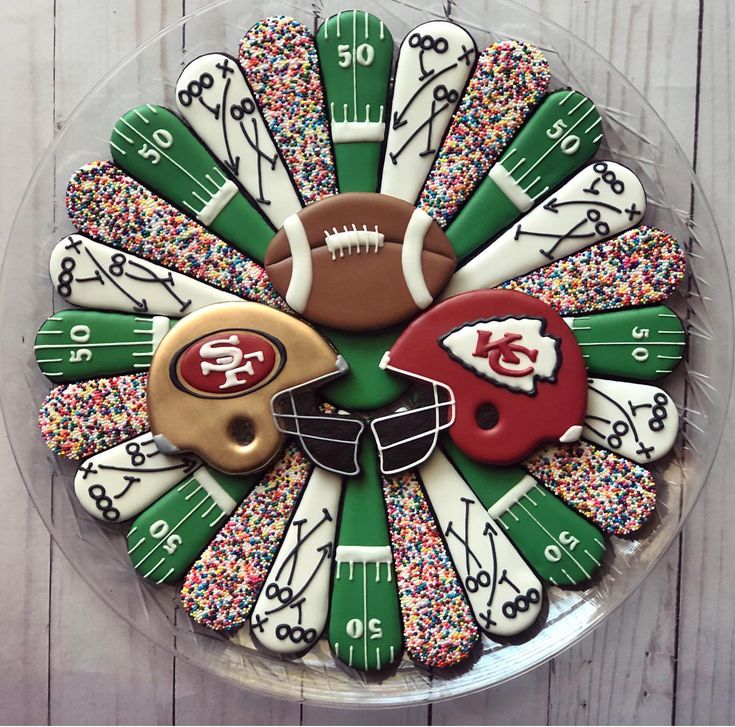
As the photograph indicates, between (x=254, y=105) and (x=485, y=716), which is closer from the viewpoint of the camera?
(x=254, y=105)

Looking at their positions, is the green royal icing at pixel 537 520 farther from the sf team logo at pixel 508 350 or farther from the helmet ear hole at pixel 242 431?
the helmet ear hole at pixel 242 431

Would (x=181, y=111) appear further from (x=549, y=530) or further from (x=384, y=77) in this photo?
(x=549, y=530)

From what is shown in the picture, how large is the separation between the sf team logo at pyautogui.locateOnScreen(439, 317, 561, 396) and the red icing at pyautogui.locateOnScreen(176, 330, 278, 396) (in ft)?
0.85

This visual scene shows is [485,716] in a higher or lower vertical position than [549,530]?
lower

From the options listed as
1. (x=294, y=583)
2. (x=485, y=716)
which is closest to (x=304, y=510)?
(x=294, y=583)

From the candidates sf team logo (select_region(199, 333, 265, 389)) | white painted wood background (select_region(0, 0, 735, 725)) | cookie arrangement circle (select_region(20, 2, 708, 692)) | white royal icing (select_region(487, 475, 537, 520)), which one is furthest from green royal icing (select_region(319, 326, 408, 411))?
white painted wood background (select_region(0, 0, 735, 725))

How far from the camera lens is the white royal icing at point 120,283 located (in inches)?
46.9

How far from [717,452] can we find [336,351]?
2.12ft

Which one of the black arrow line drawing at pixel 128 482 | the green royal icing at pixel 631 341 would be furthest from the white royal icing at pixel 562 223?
the black arrow line drawing at pixel 128 482

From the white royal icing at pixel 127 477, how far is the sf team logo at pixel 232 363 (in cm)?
13

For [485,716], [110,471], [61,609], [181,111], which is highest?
[181,111]

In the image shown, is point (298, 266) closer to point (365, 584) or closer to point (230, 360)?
point (230, 360)

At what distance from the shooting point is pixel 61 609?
1.33 metres

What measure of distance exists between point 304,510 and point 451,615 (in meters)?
0.27
